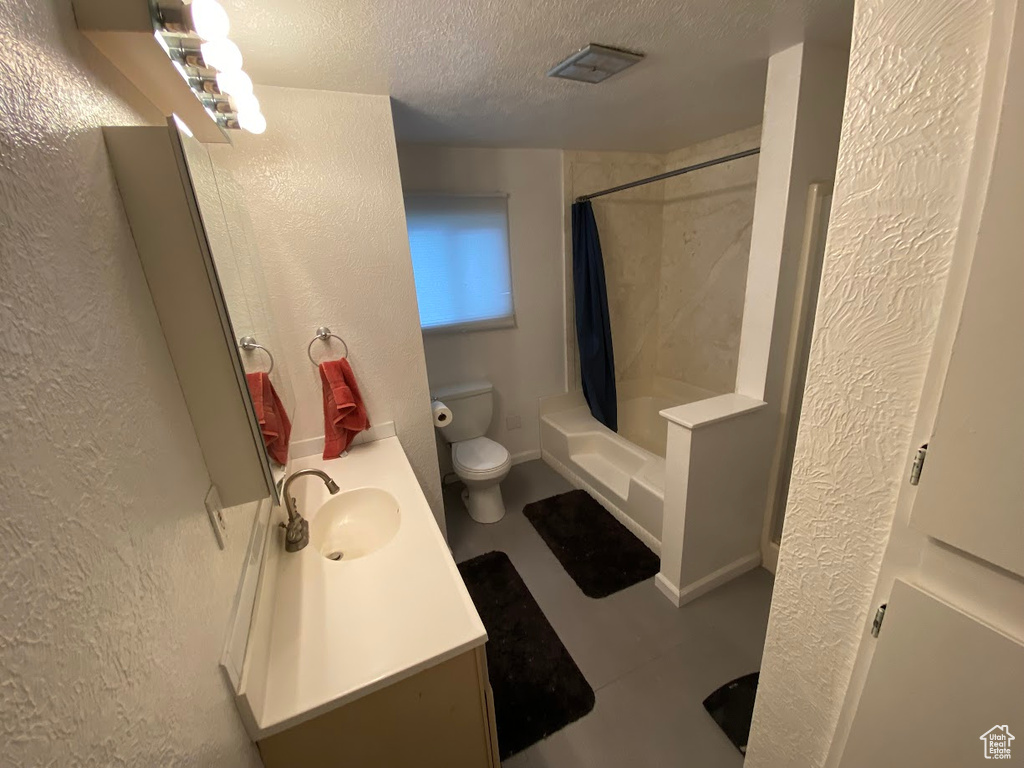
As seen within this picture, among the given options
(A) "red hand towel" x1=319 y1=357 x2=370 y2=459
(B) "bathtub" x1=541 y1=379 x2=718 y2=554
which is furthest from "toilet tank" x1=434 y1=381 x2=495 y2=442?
(A) "red hand towel" x1=319 y1=357 x2=370 y2=459

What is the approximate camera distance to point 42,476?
0.35 metres

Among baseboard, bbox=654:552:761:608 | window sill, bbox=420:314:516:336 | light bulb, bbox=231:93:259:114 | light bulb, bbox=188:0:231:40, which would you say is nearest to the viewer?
light bulb, bbox=188:0:231:40

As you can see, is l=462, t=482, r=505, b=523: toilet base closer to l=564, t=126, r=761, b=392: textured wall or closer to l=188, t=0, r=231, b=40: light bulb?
l=564, t=126, r=761, b=392: textured wall

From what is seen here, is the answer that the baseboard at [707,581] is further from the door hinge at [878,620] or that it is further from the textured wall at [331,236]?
the textured wall at [331,236]

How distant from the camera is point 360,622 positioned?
2.91ft

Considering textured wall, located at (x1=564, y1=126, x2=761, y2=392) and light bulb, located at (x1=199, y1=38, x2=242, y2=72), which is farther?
textured wall, located at (x1=564, y1=126, x2=761, y2=392)

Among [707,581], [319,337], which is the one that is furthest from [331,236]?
[707,581]

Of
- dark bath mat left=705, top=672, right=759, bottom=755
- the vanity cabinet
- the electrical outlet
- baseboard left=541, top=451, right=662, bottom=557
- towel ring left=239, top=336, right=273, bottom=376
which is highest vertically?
towel ring left=239, top=336, right=273, bottom=376

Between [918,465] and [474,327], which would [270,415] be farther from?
[474,327]

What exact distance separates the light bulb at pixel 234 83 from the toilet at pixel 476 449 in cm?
158

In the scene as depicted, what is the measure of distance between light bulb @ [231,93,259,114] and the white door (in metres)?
1.42

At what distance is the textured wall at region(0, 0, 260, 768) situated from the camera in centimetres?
32

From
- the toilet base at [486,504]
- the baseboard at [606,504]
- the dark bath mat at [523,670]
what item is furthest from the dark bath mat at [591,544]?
the dark bath mat at [523,670]

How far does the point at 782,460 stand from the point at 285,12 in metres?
2.37
